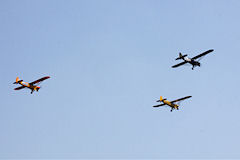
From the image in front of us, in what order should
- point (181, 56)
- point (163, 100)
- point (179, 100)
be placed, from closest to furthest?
point (181, 56) → point (163, 100) → point (179, 100)

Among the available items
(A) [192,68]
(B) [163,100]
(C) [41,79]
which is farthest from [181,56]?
(C) [41,79]

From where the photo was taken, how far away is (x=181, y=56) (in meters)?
70.1

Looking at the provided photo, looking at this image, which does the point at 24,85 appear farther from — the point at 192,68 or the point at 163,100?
the point at 192,68

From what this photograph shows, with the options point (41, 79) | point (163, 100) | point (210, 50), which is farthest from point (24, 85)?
point (210, 50)

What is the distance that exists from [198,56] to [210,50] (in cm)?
356

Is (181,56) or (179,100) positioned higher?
(181,56)

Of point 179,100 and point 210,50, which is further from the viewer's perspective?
point 179,100

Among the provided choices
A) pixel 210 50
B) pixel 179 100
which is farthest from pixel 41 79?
pixel 210 50

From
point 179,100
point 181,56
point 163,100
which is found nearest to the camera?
point 181,56

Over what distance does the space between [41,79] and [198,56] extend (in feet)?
127

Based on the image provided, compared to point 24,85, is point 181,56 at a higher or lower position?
higher

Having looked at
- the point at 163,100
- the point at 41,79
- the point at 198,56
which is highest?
the point at 198,56

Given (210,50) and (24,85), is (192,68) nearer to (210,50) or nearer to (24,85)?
(210,50)

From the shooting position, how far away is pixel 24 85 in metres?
73.4
